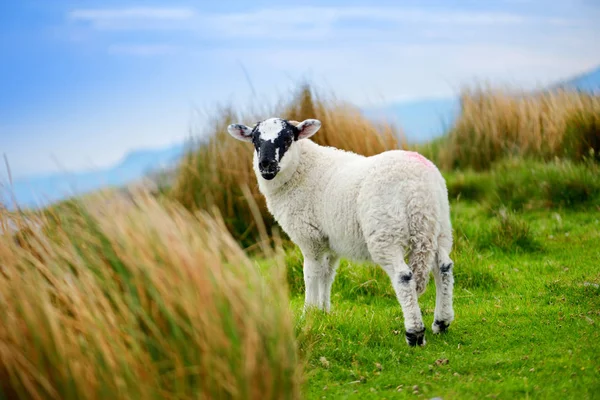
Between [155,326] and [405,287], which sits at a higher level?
[155,326]

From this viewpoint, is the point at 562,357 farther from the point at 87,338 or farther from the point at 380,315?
the point at 87,338

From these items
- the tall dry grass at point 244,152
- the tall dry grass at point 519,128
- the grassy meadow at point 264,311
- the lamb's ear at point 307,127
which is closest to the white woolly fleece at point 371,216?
the lamb's ear at point 307,127

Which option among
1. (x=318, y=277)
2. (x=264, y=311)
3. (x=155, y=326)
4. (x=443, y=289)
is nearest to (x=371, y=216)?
(x=443, y=289)

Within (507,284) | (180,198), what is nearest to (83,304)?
(507,284)

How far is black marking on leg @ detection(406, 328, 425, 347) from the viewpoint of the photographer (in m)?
5.82

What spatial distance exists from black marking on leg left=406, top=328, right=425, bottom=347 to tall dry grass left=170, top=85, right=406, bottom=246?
5.07 meters

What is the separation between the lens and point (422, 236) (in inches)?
221

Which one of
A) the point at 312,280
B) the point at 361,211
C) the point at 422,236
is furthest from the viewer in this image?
the point at 312,280

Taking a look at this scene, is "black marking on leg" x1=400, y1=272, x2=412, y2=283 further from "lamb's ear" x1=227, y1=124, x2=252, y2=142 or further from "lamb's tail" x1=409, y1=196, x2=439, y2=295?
"lamb's ear" x1=227, y1=124, x2=252, y2=142

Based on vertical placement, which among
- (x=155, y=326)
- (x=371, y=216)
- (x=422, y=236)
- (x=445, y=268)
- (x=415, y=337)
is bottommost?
(x=415, y=337)

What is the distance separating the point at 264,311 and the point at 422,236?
2048mm

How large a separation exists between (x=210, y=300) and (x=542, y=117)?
11435 millimetres

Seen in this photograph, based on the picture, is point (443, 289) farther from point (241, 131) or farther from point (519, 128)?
point (519, 128)

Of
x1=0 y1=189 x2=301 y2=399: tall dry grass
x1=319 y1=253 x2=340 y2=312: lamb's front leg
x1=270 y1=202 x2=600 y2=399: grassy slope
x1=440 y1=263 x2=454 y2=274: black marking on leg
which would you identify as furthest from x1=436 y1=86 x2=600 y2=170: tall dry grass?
x1=0 y1=189 x2=301 y2=399: tall dry grass
